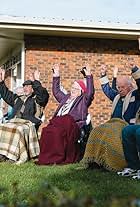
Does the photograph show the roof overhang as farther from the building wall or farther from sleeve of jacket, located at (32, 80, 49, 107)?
sleeve of jacket, located at (32, 80, 49, 107)

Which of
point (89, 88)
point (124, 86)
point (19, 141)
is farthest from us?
point (19, 141)

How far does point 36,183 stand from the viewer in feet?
16.8

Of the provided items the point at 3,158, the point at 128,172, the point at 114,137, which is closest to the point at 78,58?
the point at 3,158

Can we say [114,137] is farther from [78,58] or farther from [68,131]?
[78,58]

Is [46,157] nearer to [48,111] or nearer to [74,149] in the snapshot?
[74,149]

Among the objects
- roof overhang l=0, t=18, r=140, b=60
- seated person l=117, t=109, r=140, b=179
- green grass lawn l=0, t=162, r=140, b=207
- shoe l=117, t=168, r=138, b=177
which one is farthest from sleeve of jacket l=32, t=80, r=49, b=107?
roof overhang l=0, t=18, r=140, b=60

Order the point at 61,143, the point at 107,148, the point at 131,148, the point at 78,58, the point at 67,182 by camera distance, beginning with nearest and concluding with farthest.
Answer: the point at 67,182
the point at 131,148
the point at 107,148
the point at 61,143
the point at 78,58

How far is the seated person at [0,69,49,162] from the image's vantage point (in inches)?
310

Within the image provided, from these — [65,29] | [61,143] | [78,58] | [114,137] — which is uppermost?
[65,29]

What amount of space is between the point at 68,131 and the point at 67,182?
2.44 meters

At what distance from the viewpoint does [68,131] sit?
7664 mm

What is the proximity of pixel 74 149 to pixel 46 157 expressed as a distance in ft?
1.61

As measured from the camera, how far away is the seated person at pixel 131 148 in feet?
20.1

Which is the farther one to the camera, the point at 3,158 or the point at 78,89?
the point at 78,89
